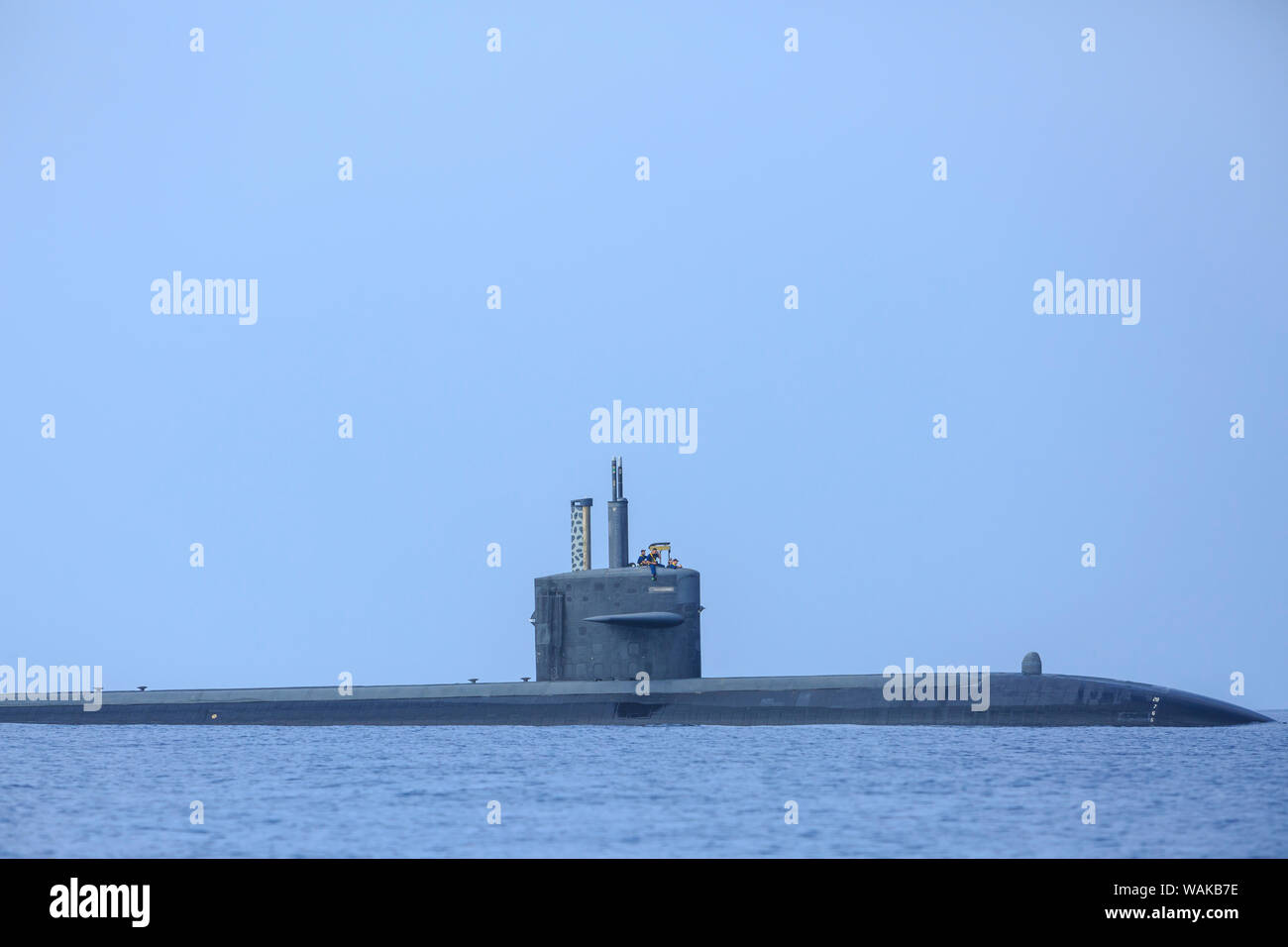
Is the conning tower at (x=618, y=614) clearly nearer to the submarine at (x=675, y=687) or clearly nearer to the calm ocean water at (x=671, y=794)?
the submarine at (x=675, y=687)

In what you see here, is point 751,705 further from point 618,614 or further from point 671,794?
point 671,794

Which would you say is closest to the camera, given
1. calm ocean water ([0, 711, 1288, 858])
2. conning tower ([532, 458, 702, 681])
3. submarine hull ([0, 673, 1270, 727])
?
calm ocean water ([0, 711, 1288, 858])

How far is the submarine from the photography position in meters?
37.4

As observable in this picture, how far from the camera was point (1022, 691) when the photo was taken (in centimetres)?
3762

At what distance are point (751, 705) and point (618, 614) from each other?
176 inches

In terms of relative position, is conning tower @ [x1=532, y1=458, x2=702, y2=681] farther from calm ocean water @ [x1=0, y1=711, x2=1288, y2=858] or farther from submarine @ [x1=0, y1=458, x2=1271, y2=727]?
calm ocean water @ [x1=0, y1=711, x2=1288, y2=858]

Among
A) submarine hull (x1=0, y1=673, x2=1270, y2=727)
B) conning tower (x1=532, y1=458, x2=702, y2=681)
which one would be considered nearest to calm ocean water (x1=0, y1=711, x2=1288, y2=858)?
submarine hull (x1=0, y1=673, x2=1270, y2=727)

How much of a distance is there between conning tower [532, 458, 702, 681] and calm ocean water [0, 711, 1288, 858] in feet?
6.54

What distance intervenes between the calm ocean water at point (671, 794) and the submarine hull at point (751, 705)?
0.60 meters

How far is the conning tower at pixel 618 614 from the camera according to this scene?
39.4 m

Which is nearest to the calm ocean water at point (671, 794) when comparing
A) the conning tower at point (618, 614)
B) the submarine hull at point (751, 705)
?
the submarine hull at point (751, 705)

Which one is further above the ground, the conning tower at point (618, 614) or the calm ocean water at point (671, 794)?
the conning tower at point (618, 614)

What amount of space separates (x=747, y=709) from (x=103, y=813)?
1899 cm
